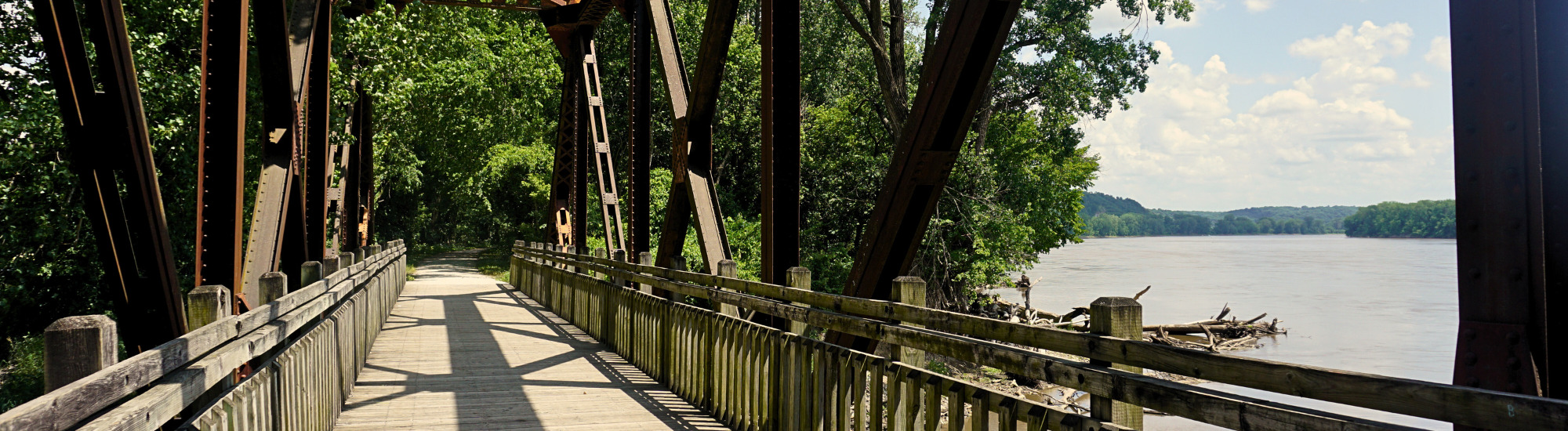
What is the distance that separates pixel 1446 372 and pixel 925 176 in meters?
27.2

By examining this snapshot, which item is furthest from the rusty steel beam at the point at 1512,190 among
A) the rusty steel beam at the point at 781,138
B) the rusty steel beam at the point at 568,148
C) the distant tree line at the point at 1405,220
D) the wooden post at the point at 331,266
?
the distant tree line at the point at 1405,220

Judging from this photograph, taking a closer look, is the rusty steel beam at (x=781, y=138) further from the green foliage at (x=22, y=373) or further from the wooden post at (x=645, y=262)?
the green foliage at (x=22, y=373)

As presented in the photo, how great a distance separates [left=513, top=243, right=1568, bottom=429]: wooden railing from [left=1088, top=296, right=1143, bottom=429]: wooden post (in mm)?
35

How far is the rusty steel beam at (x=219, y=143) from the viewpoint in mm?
5121

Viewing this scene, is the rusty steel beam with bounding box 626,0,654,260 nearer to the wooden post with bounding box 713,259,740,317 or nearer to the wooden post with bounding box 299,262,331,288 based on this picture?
the wooden post with bounding box 713,259,740,317

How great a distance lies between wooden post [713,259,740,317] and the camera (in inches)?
249

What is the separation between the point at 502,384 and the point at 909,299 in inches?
179

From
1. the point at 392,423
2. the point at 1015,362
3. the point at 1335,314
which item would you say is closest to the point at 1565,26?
the point at 1015,362

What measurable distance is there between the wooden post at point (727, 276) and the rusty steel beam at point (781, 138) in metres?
0.44

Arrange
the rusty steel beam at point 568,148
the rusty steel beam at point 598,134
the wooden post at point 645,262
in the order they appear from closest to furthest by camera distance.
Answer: the wooden post at point 645,262 → the rusty steel beam at point 598,134 → the rusty steel beam at point 568,148

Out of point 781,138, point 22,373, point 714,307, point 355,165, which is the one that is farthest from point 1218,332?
point 22,373

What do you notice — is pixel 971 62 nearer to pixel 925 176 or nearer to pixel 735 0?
pixel 925 176

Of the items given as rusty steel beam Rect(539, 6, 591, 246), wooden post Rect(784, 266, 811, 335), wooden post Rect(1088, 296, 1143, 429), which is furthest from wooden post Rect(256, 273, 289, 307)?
rusty steel beam Rect(539, 6, 591, 246)

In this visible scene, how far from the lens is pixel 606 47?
3133 cm
